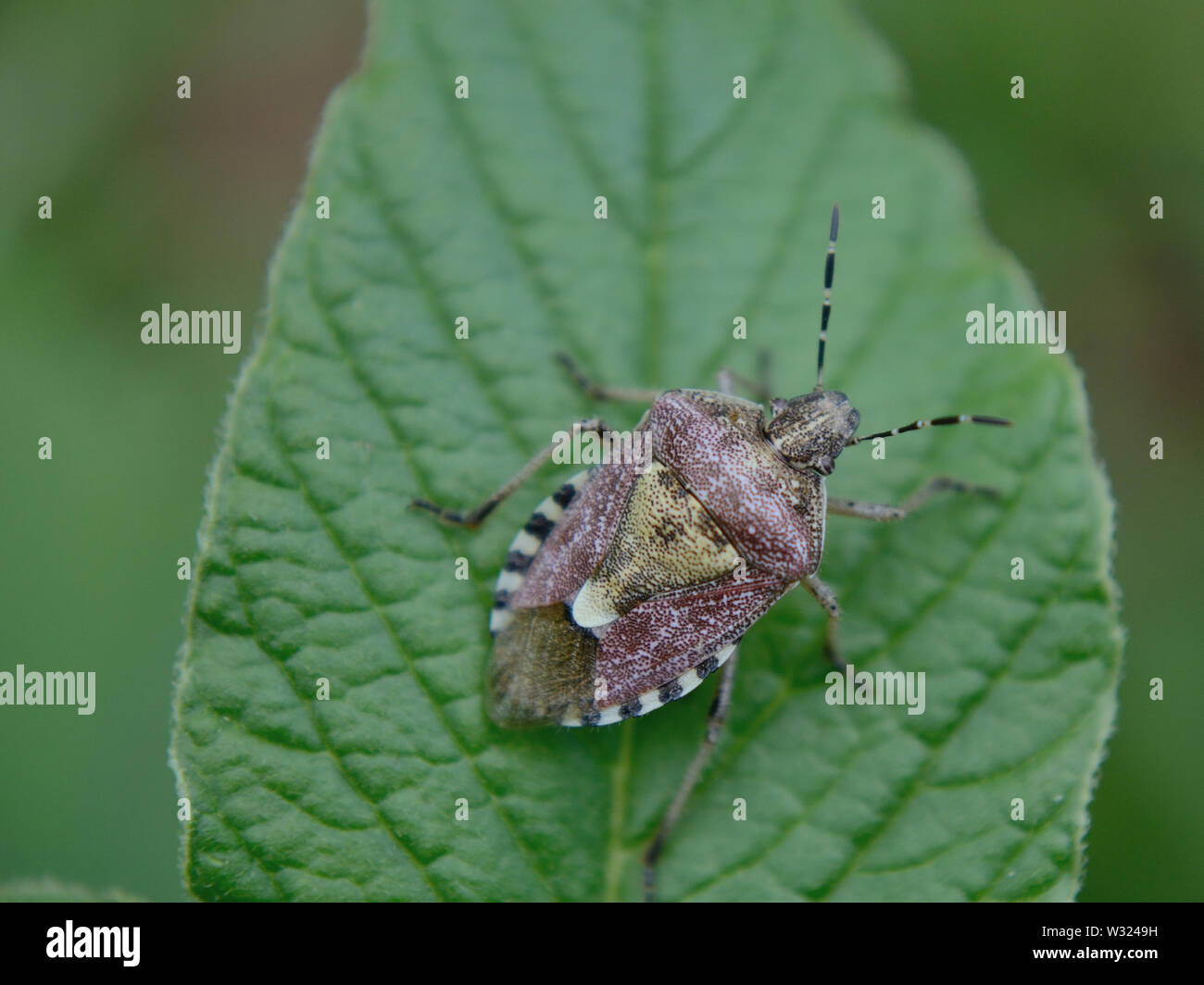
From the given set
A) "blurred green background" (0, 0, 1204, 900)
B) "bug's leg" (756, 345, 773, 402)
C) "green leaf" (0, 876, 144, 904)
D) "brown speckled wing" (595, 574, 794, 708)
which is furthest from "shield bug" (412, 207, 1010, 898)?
"blurred green background" (0, 0, 1204, 900)

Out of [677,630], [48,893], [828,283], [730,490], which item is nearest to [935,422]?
[828,283]

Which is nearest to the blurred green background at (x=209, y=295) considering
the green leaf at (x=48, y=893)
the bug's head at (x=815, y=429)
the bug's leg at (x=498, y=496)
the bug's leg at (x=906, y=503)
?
the green leaf at (x=48, y=893)

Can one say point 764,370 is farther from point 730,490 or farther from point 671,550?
point 671,550

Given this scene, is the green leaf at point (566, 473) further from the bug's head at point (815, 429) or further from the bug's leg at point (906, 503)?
the bug's head at point (815, 429)

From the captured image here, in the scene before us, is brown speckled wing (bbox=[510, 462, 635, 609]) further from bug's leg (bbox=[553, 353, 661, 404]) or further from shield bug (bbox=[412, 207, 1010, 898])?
bug's leg (bbox=[553, 353, 661, 404])

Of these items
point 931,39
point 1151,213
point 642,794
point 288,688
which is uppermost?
point 931,39

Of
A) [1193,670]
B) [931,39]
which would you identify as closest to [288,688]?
[1193,670]

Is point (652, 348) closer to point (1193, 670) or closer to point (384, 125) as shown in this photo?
Answer: point (384, 125)
